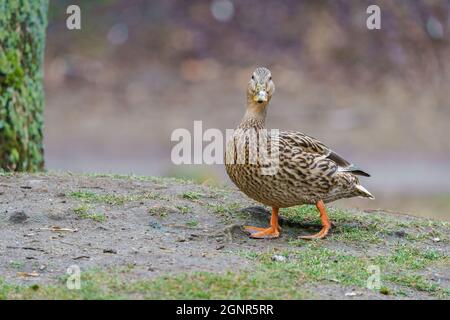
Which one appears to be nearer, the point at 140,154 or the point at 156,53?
the point at 140,154

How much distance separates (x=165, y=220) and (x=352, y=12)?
1354cm

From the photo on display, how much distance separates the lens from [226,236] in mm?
7008

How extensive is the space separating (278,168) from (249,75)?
1121 cm

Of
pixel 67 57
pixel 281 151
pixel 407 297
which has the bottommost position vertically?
pixel 407 297

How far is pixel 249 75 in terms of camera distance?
1809cm

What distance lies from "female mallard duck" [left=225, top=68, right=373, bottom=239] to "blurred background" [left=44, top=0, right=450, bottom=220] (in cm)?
609

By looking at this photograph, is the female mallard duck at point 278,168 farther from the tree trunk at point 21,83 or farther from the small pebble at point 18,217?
the tree trunk at point 21,83

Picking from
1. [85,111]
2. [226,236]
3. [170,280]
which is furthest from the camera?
[85,111]

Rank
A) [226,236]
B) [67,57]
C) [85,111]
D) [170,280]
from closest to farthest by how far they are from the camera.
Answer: [170,280]
[226,236]
[85,111]
[67,57]

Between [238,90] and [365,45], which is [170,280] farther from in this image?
[365,45]

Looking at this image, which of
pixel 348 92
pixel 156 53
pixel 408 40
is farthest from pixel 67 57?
pixel 408 40

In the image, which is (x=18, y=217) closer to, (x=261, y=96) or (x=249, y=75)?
(x=261, y=96)

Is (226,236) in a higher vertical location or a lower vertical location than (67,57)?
lower

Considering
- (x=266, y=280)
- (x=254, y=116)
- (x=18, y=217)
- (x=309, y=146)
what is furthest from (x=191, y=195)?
(x=266, y=280)
